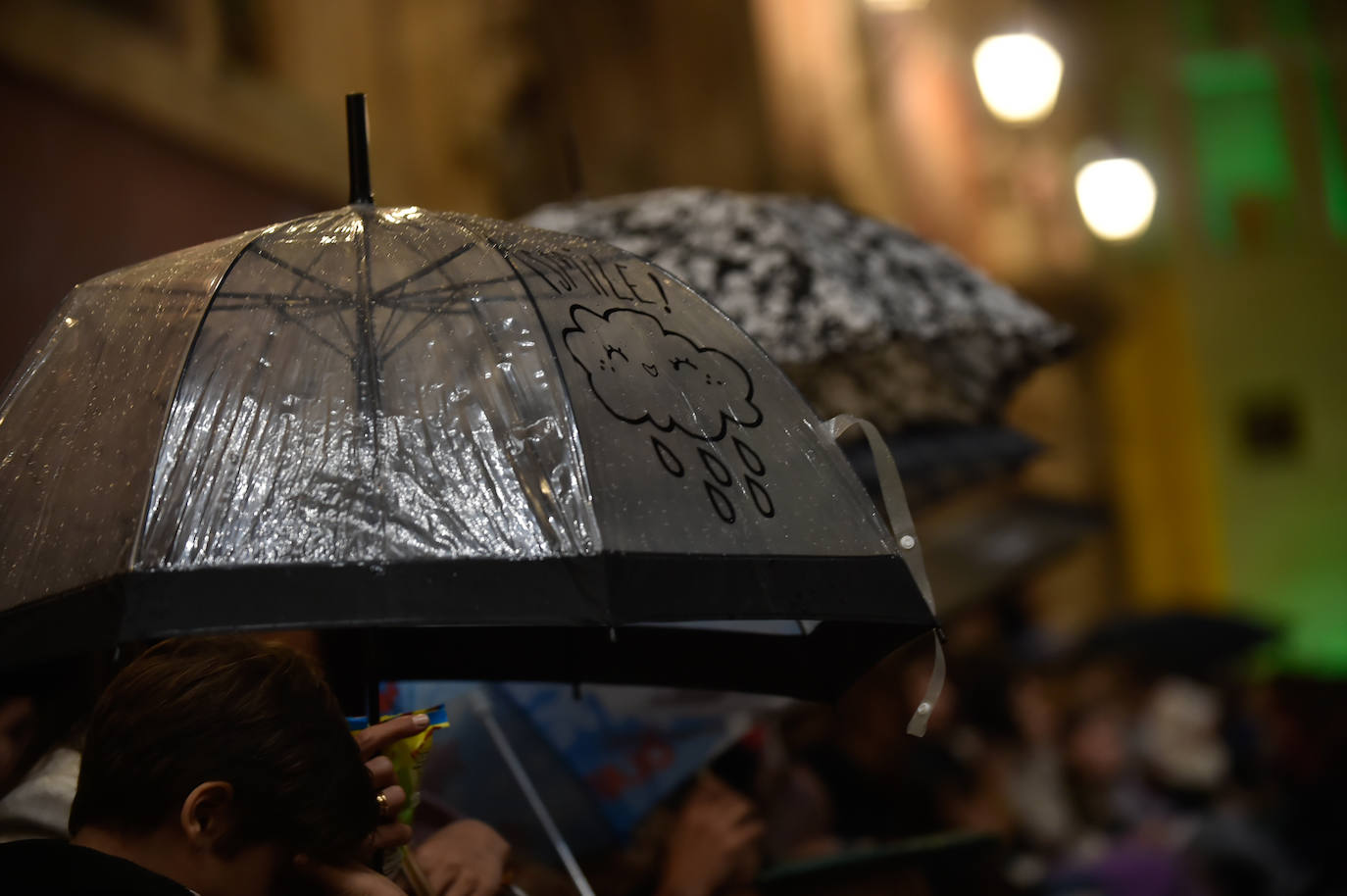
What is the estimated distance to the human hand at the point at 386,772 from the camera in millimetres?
2113

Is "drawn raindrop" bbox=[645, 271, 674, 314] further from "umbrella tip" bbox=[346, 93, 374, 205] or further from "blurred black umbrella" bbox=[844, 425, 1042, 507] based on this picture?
"blurred black umbrella" bbox=[844, 425, 1042, 507]

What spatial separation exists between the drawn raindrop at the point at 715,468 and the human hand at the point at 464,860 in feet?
2.65

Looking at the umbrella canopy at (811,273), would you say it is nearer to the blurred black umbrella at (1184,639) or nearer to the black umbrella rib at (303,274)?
the black umbrella rib at (303,274)

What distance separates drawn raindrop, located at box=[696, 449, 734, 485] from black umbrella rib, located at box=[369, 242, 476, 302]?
Answer: 46 centimetres

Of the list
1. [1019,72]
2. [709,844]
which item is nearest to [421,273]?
[709,844]

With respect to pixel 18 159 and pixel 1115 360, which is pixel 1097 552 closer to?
pixel 1115 360

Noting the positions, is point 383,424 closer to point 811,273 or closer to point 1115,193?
point 811,273

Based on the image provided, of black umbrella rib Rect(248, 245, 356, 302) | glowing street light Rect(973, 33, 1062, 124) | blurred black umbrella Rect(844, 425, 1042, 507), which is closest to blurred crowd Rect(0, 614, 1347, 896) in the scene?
black umbrella rib Rect(248, 245, 356, 302)

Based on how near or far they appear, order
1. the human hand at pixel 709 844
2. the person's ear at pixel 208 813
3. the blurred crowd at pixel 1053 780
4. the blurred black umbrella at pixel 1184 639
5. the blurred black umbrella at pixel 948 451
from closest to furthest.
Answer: the person's ear at pixel 208 813, the human hand at pixel 709 844, the blurred crowd at pixel 1053 780, the blurred black umbrella at pixel 948 451, the blurred black umbrella at pixel 1184 639

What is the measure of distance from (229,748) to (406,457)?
413mm

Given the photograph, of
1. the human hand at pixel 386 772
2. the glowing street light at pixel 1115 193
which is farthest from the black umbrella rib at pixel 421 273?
the glowing street light at pixel 1115 193

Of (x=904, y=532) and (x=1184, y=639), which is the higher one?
(x=904, y=532)

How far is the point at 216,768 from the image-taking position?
1.80m

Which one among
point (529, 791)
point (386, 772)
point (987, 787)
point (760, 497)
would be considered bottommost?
point (987, 787)
